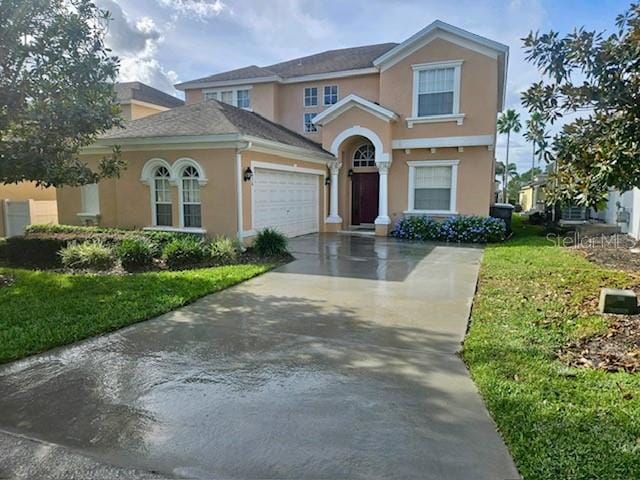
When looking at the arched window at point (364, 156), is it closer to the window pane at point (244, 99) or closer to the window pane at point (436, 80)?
the window pane at point (436, 80)

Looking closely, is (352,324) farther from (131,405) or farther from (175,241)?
(175,241)

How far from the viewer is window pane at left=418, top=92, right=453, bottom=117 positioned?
55.0 ft

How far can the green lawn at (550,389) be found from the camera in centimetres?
302

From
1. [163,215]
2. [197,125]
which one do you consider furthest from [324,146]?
[163,215]

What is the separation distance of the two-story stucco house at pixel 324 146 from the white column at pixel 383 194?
4 cm

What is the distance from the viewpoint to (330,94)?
2044 centimetres

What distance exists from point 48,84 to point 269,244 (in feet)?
19.9

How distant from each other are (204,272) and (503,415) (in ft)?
24.2

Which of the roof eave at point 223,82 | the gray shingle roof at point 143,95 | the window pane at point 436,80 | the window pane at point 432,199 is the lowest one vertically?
the window pane at point 432,199

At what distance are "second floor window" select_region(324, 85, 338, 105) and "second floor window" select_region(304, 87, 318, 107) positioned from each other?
520 millimetres

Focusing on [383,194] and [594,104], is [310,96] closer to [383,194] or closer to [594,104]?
[383,194]

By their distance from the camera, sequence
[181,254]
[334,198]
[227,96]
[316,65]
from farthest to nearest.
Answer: [227,96] < [316,65] < [334,198] < [181,254]

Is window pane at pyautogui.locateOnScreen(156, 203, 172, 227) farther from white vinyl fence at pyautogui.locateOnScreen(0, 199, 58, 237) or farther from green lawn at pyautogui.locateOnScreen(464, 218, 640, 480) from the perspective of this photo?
green lawn at pyautogui.locateOnScreen(464, 218, 640, 480)

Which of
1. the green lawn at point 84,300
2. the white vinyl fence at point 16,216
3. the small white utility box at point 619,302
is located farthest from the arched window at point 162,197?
the small white utility box at point 619,302
